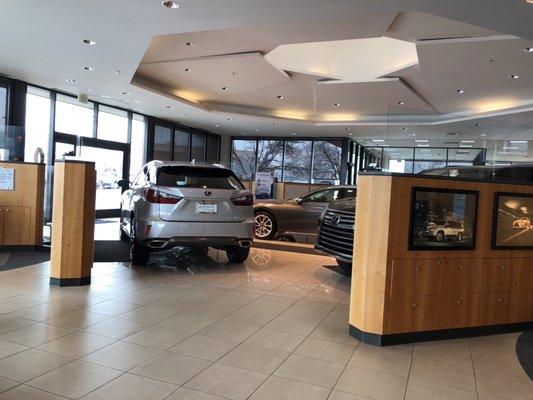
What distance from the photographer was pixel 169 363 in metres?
3.18

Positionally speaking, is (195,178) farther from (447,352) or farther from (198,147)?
(198,147)

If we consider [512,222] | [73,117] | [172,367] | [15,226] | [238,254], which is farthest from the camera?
[73,117]

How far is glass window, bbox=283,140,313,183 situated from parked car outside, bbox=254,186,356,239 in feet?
34.3

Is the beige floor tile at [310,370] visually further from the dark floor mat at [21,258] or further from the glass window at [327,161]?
the glass window at [327,161]

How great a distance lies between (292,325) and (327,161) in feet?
52.4

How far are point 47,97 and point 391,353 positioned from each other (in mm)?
11476

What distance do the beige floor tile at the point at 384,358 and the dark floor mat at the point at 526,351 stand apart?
86cm

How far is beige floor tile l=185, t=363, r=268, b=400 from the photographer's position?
279 centimetres

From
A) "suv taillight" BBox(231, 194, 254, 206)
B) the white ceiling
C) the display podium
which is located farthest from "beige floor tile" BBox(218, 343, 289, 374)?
"suv taillight" BBox(231, 194, 254, 206)

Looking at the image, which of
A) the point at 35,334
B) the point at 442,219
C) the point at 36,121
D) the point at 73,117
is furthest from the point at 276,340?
the point at 73,117

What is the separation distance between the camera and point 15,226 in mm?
7387

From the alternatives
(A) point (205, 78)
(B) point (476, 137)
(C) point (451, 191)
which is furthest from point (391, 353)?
(A) point (205, 78)

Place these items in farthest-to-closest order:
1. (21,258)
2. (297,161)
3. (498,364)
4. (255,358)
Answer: (297,161) → (21,258) → (498,364) → (255,358)

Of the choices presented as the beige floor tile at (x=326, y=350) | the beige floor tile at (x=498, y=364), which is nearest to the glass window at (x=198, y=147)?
the beige floor tile at (x=326, y=350)
